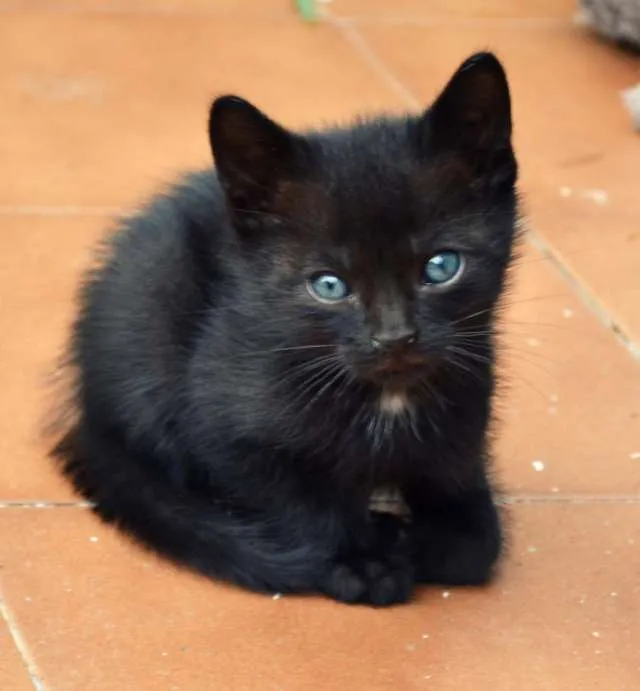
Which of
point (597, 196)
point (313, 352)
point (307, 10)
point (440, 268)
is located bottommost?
point (307, 10)

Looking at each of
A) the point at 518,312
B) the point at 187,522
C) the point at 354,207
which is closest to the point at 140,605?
the point at 187,522

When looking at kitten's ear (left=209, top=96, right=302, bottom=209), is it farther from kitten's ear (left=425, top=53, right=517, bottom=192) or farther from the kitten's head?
kitten's ear (left=425, top=53, right=517, bottom=192)

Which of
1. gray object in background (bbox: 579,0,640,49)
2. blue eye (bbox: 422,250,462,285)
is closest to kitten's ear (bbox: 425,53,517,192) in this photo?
blue eye (bbox: 422,250,462,285)

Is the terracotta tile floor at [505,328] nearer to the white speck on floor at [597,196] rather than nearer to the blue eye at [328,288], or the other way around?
the white speck on floor at [597,196]

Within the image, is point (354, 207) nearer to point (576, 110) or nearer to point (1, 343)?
point (1, 343)

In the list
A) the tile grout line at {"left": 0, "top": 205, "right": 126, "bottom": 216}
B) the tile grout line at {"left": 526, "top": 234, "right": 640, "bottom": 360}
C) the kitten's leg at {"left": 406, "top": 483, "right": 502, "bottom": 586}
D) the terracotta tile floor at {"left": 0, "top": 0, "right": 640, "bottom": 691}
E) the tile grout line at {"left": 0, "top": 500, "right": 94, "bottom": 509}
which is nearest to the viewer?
the terracotta tile floor at {"left": 0, "top": 0, "right": 640, "bottom": 691}

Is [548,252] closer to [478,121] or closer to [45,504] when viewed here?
[478,121]

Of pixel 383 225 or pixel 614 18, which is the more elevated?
pixel 383 225

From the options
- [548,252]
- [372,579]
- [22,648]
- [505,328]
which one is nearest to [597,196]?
[548,252]
